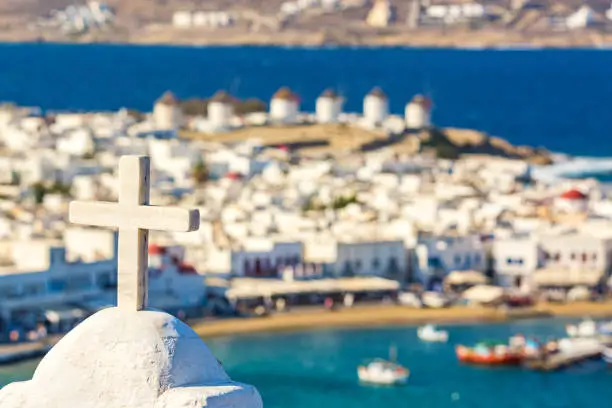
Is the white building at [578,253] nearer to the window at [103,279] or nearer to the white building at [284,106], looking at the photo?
the window at [103,279]

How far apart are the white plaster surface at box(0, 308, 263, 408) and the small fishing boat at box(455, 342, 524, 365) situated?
2193cm

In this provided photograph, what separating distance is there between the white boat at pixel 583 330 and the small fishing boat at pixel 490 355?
74.0 inches

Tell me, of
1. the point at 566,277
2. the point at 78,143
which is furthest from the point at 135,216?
the point at 78,143

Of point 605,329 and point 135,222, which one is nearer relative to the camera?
point 135,222

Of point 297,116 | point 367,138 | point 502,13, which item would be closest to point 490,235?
point 367,138

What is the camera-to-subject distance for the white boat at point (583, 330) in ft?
90.1

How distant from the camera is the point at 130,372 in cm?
384

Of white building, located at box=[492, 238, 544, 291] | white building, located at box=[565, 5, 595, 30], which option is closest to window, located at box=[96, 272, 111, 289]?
white building, located at box=[492, 238, 544, 291]

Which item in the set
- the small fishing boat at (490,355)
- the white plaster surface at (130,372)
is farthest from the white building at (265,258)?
the white plaster surface at (130,372)

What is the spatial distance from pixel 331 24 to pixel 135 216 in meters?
175

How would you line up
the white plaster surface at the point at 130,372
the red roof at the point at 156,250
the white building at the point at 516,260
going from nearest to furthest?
the white plaster surface at the point at 130,372, the red roof at the point at 156,250, the white building at the point at 516,260

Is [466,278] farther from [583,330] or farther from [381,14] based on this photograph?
[381,14]

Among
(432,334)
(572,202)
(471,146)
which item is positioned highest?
(471,146)

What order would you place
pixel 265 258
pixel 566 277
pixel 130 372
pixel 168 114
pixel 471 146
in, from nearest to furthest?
pixel 130 372 → pixel 265 258 → pixel 566 277 → pixel 471 146 → pixel 168 114
